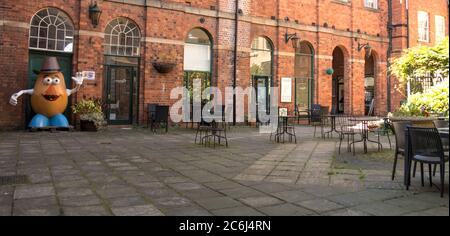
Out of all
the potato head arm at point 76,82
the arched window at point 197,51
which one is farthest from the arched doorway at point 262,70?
the potato head arm at point 76,82

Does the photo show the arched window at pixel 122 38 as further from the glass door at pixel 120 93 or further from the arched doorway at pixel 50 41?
the arched doorway at pixel 50 41

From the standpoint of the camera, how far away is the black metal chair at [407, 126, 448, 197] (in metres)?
3.90

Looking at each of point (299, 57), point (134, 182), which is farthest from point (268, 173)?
point (299, 57)

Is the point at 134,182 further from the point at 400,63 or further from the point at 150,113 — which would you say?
the point at 150,113

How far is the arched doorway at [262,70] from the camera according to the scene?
15148mm

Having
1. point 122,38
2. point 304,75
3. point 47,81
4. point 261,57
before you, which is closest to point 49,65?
point 47,81

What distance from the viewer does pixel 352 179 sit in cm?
484

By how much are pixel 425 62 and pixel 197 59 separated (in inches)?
333

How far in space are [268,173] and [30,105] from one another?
28.8 feet

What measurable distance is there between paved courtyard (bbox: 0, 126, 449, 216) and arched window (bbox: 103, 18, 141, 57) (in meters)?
5.43

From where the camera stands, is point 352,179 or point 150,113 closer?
point 352,179

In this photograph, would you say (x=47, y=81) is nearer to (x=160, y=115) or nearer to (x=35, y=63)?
(x=35, y=63)

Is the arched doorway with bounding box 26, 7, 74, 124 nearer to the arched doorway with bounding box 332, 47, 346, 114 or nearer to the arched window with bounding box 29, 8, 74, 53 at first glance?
the arched window with bounding box 29, 8, 74, 53

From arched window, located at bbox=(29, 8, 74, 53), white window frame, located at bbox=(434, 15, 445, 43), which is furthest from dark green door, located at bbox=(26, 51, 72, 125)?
white window frame, located at bbox=(434, 15, 445, 43)
